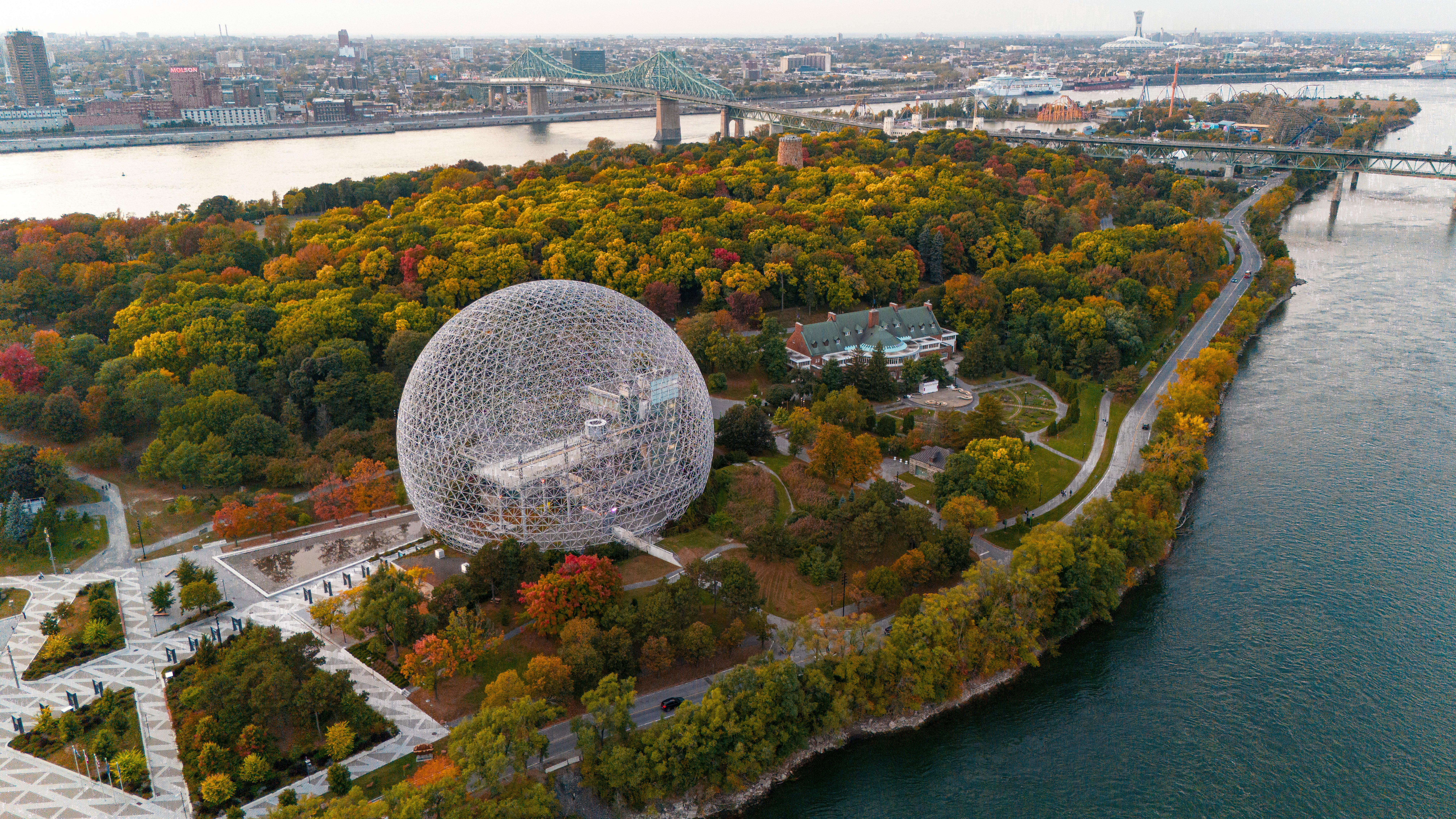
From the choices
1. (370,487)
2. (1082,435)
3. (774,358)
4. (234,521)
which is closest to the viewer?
(234,521)

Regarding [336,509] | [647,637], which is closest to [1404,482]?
[647,637]

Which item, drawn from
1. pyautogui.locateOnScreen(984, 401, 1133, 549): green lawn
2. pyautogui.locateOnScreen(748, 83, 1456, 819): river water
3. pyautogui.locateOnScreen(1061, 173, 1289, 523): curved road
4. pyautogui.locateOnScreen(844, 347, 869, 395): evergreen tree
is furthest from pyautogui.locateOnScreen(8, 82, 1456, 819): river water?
pyautogui.locateOnScreen(844, 347, 869, 395): evergreen tree

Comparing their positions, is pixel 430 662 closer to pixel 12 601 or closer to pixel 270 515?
pixel 270 515

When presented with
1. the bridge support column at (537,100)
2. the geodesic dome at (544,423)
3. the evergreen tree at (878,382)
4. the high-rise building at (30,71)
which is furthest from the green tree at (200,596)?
the high-rise building at (30,71)

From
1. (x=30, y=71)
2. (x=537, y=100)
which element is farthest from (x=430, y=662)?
(x=30, y=71)

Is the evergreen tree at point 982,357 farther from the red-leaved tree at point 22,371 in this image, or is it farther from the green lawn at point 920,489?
the red-leaved tree at point 22,371
